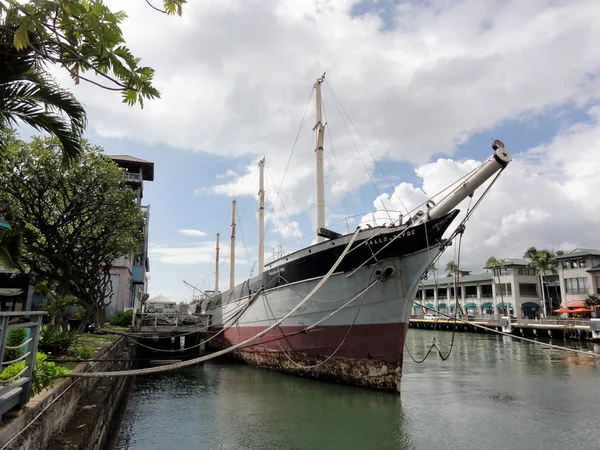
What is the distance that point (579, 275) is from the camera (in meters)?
45.6

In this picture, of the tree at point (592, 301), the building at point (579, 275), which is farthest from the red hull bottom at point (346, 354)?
the tree at point (592, 301)

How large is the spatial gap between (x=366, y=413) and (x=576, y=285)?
1794 inches

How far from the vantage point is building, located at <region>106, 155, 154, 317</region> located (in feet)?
113

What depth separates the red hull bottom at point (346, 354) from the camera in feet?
42.7

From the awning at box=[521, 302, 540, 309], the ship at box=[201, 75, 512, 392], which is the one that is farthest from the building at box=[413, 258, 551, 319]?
the ship at box=[201, 75, 512, 392]

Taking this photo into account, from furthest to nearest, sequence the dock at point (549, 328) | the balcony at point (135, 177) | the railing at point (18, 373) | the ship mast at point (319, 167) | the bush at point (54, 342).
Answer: the balcony at point (135, 177) < the dock at point (549, 328) < the ship mast at point (319, 167) < the bush at point (54, 342) < the railing at point (18, 373)

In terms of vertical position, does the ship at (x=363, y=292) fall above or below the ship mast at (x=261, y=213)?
below

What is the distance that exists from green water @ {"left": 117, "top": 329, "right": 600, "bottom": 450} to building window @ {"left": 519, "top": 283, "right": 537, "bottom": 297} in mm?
38519

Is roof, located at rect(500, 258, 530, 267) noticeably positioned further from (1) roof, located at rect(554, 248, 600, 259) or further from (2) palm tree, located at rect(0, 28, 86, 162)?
(2) palm tree, located at rect(0, 28, 86, 162)

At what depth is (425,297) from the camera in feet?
228

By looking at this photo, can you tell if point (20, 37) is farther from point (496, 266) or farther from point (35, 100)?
point (496, 266)

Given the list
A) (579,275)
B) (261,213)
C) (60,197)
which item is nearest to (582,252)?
(579,275)

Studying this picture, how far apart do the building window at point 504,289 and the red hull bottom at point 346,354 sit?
4539 cm

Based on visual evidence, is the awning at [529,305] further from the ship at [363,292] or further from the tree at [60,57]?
the tree at [60,57]
